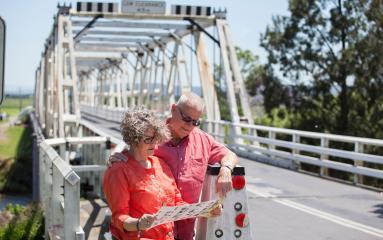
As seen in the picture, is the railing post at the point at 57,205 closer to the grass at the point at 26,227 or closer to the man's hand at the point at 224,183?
the grass at the point at 26,227

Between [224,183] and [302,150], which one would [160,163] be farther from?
[302,150]

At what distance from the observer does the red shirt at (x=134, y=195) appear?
3.68 metres

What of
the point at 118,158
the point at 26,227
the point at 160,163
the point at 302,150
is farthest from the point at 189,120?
the point at 302,150

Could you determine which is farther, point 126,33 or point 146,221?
point 126,33

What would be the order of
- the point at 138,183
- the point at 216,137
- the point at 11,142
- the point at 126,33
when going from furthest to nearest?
the point at 11,142
the point at 126,33
the point at 216,137
the point at 138,183

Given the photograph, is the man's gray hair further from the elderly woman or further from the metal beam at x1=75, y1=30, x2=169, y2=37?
the metal beam at x1=75, y1=30, x2=169, y2=37

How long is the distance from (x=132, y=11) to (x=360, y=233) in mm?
14927

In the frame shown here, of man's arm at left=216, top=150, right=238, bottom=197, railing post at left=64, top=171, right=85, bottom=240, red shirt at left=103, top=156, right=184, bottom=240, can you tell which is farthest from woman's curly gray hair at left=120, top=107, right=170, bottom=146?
railing post at left=64, top=171, right=85, bottom=240

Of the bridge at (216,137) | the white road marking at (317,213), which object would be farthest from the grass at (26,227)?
the white road marking at (317,213)

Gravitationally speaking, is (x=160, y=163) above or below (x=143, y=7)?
below

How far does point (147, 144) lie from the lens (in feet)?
12.4

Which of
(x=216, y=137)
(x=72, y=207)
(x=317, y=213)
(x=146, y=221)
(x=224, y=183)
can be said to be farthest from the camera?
(x=216, y=137)

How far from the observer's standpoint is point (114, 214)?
3.71 metres

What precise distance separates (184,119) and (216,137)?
16844 mm
